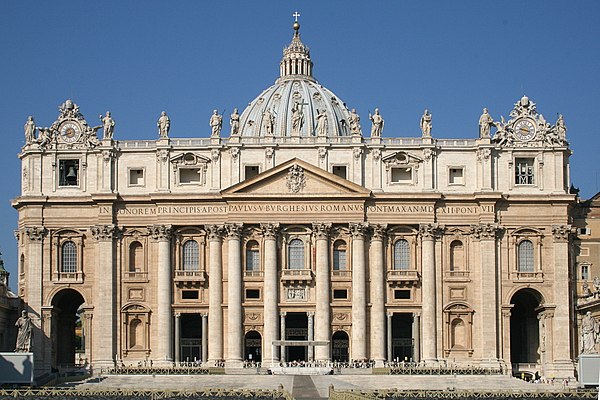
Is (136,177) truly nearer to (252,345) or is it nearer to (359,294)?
(252,345)

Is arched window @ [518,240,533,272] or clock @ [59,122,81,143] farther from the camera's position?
clock @ [59,122,81,143]

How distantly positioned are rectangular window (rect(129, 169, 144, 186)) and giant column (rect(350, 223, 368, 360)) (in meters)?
19.6

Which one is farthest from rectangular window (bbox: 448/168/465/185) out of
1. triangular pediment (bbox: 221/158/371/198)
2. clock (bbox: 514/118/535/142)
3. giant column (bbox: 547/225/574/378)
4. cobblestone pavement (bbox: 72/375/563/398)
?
cobblestone pavement (bbox: 72/375/563/398)

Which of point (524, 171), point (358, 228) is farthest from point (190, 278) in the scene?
point (524, 171)

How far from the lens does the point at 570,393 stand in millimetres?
85875

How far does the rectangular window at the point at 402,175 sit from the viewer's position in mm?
121375

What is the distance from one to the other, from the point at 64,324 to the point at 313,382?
3579 cm

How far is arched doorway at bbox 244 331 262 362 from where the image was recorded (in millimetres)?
119875

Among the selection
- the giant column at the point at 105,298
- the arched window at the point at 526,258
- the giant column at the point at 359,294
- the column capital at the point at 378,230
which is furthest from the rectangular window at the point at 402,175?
the giant column at the point at 105,298

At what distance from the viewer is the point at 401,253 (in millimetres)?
120875

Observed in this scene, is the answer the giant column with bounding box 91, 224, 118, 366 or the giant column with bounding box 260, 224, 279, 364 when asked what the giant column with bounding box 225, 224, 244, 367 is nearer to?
the giant column with bounding box 260, 224, 279, 364

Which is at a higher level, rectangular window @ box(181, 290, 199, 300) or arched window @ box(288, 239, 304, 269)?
arched window @ box(288, 239, 304, 269)

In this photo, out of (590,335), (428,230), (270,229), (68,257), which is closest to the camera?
(590,335)

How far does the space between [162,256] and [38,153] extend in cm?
1497
